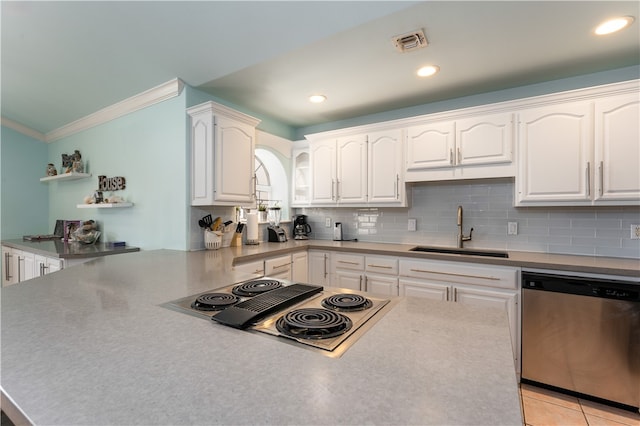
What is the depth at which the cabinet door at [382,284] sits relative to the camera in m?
2.60

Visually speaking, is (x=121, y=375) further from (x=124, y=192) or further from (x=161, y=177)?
(x=124, y=192)

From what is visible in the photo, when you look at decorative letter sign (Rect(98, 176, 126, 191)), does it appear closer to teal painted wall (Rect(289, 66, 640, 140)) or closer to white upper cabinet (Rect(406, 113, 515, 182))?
teal painted wall (Rect(289, 66, 640, 140))

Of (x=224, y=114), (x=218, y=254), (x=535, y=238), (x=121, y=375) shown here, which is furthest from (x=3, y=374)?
(x=535, y=238)

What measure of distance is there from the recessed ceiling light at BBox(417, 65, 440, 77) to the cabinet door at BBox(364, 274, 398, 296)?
5.65ft

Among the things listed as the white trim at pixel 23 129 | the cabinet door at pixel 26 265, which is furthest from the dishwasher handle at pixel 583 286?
the white trim at pixel 23 129

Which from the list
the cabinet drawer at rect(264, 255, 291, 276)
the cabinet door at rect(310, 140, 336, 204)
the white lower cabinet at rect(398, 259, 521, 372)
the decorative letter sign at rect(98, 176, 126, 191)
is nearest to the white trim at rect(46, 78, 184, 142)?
the decorative letter sign at rect(98, 176, 126, 191)

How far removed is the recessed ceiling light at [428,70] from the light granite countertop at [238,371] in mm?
1942

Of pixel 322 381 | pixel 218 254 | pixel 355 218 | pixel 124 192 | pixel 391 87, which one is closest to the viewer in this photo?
pixel 322 381

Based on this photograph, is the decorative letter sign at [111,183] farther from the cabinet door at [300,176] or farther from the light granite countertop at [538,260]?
the cabinet door at [300,176]

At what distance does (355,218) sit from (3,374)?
10.1 ft

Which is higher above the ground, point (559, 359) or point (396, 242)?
point (396, 242)

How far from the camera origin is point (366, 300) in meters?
1.10

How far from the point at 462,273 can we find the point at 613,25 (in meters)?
1.81

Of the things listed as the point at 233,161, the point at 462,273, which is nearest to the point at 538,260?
the point at 462,273
